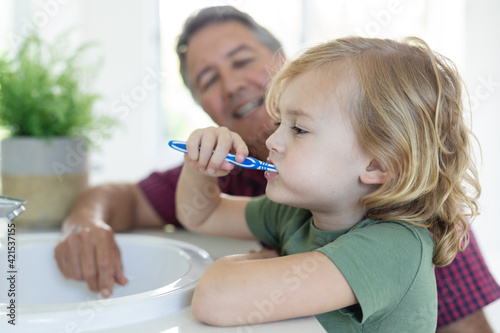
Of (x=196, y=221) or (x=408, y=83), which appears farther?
(x=196, y=221)

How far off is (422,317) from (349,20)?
2526mm

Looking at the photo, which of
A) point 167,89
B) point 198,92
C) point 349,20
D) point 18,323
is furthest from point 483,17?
point 18,323

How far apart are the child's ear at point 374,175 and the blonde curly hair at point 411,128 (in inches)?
0.4

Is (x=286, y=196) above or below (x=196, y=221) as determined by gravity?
above

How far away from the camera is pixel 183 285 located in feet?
2.21

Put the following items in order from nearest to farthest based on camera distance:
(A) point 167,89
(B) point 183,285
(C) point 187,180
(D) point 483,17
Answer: (B) point 183,285 < (C) point 187,180 < (D) point 483,17 < (A) point 167,89

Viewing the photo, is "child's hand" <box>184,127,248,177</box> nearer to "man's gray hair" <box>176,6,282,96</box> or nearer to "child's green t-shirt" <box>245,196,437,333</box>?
"child's green t-shirt" <box>245,196,437,333</box>

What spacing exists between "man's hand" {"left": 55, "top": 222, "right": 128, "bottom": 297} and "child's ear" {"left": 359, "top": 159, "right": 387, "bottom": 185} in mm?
478

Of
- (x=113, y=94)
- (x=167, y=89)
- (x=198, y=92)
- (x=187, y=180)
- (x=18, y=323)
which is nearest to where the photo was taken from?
(x=18, y=323)

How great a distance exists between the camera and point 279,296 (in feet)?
1.90

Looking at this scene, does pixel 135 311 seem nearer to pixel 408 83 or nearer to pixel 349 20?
pixel 408 83

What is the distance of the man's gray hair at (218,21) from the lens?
1445 millimetres

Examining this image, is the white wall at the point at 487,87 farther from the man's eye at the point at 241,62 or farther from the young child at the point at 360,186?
the young child at the point at 360,186

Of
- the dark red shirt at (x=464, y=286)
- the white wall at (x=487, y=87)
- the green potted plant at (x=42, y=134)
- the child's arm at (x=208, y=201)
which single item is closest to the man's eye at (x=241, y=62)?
the green potted plant at (x=42, y=134)
